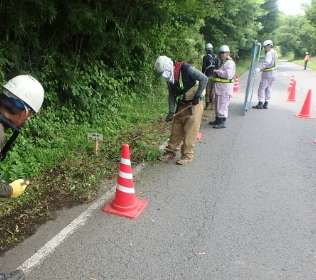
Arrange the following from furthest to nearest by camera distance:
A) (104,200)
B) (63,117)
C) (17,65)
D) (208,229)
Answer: (63,117) < (17,65) < (104,200) < (208,229)

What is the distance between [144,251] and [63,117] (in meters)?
3.78

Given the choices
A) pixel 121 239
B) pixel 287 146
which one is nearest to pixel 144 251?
pixel 121 239

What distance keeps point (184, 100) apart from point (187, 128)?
0.47 m

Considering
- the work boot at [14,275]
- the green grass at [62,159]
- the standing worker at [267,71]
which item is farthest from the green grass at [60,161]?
the standing worker at [267,71]

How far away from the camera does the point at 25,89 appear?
2236mm

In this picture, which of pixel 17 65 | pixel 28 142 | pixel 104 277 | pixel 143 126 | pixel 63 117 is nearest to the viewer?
pixel 104 277

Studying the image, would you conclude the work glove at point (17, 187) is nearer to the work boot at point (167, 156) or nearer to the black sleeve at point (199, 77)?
the work boot at point (167, 156)

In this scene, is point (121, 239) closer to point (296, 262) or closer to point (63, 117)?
point (296, 262)

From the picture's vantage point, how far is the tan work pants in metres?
4.80

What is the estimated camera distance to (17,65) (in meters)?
4.98

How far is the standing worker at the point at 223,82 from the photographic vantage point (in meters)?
6.86

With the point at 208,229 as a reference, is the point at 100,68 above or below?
above

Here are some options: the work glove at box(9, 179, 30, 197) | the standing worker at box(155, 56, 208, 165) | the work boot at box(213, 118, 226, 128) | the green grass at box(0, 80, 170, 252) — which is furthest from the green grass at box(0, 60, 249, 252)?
the work boot at box(213, 118, 226, 128)

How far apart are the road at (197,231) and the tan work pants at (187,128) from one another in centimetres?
34
